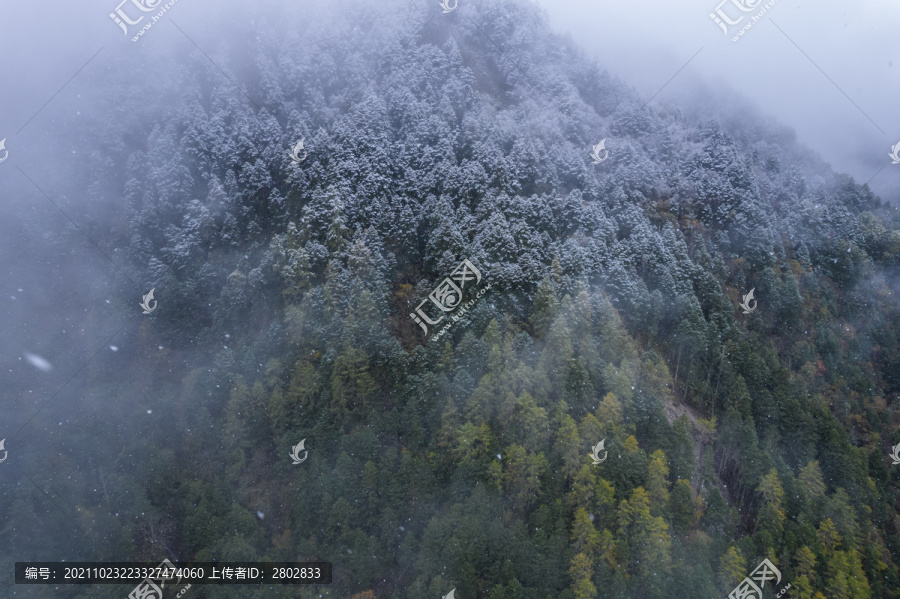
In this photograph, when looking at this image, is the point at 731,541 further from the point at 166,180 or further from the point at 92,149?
the point at 92,149

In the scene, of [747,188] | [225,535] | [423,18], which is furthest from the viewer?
[423,18]

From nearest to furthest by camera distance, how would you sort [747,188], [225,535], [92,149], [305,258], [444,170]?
[225,535]
[305,258]
[444,170]
[92,149]
[747,188]

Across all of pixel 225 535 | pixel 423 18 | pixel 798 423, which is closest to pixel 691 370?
pixel 798 423

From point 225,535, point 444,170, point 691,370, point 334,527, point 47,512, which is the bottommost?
point 47,512

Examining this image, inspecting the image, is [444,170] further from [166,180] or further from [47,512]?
[47,512]

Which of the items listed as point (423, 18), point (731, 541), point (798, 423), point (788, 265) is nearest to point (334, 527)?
point (731, 541)

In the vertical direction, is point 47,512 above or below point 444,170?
below

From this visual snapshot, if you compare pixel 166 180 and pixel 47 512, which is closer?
pixel 47 512
